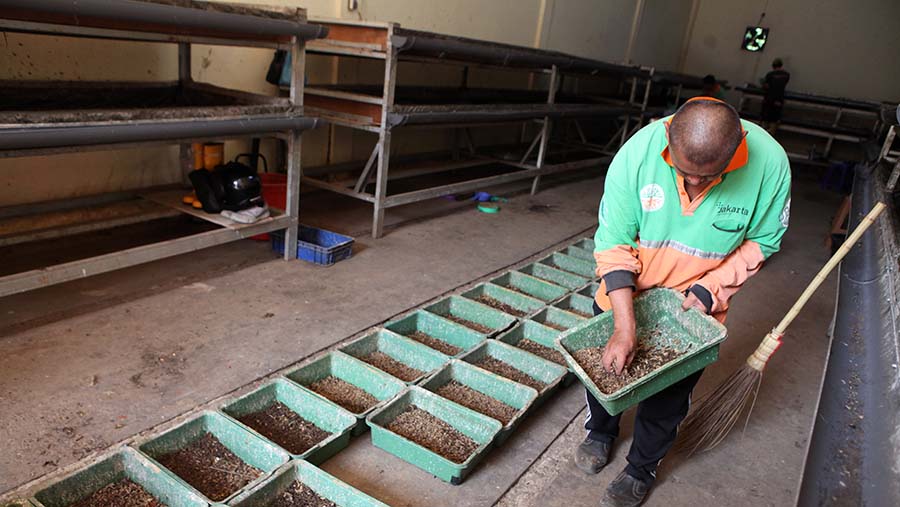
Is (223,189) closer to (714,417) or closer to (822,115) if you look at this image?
(714,417)

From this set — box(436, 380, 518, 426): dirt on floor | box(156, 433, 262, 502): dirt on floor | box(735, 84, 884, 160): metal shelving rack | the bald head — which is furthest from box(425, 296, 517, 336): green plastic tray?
box(735, 84, 884, 160): metal shelving rack

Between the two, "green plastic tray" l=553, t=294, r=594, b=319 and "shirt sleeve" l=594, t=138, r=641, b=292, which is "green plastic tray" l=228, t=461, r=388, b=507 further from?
"green plastic tray" l=553, t=294, r=594, b=319

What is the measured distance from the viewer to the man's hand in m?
1.79

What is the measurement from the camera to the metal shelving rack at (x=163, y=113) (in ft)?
7.78

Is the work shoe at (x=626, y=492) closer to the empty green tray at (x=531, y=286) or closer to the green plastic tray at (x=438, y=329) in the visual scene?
the green plastic tray at (x=438, y=329)

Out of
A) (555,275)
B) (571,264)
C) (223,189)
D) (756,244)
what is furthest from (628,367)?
(223,189)

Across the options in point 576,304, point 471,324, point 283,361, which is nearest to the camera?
point 283,361

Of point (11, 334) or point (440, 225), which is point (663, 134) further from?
point (440, 225)

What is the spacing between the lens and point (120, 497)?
188 cm

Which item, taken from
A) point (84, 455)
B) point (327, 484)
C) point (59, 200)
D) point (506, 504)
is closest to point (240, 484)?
point (327, 484)

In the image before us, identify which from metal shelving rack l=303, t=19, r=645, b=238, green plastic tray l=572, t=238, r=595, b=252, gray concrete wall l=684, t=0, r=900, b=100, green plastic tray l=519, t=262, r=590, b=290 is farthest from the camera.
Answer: gray concrete wall l=684, t=0, r=900, b=100

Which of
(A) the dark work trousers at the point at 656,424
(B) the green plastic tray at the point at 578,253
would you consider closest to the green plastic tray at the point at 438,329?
(A) the dark work trousers at the point at 656,424

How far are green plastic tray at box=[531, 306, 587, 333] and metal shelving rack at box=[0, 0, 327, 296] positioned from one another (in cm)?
162

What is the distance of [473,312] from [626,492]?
52.2 inches
